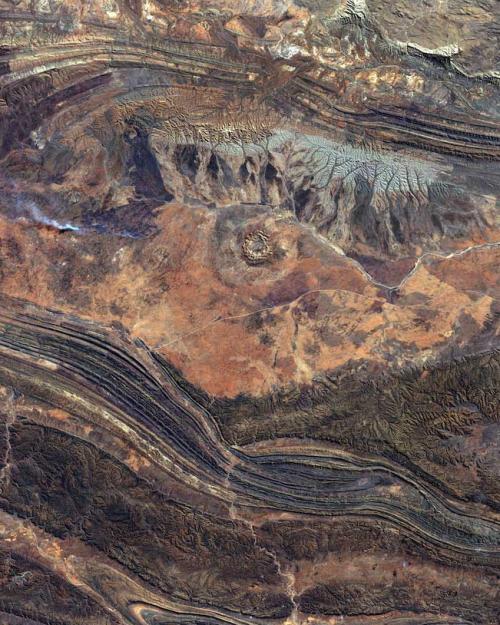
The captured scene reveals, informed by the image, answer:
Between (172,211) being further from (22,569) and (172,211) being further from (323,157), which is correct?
(22,569)

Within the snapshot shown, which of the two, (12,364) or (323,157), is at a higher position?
(323,157)

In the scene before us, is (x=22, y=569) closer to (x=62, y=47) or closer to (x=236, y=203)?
(x=236, y=203)

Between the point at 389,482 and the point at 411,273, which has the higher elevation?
the point at 411,273

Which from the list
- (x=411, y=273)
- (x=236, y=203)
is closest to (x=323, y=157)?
(x=236, y=203)

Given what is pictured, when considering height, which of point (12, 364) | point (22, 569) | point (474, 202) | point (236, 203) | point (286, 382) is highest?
point (474, 202)

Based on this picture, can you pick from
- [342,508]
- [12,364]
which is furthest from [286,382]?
[12,364]

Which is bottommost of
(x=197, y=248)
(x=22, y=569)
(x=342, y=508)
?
(x=22, y=569)
